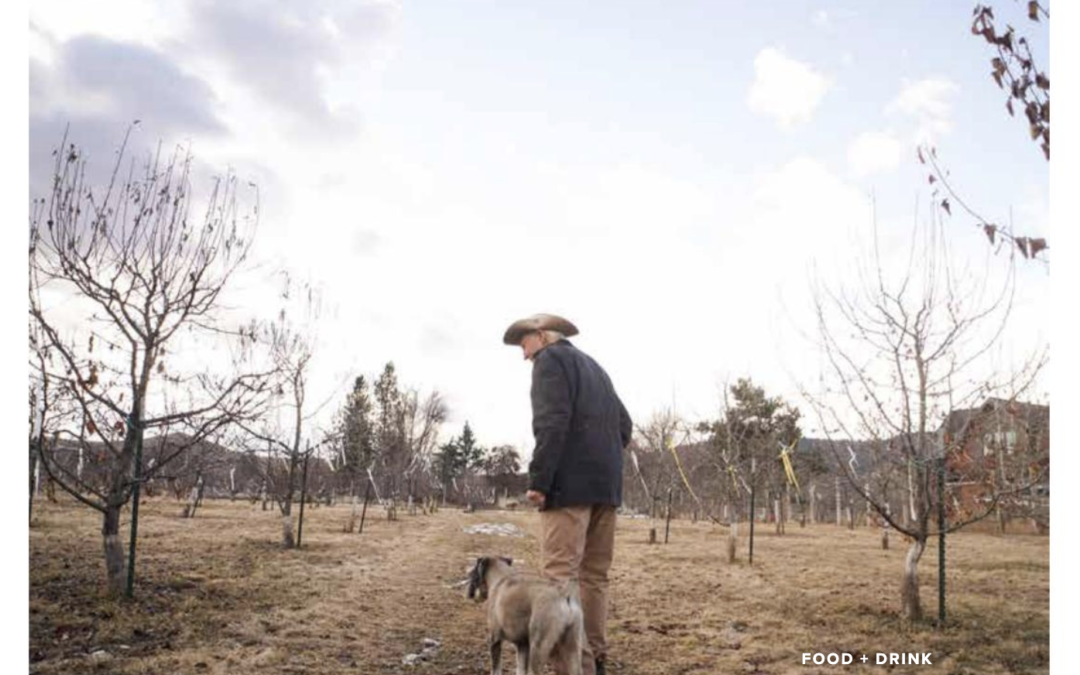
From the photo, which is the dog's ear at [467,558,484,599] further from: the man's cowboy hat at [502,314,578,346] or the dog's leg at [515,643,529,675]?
the man's cowboy hat at [502,314,578,346]

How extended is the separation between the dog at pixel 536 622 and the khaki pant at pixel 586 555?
0.47ft

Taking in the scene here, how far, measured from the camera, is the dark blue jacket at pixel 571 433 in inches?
157

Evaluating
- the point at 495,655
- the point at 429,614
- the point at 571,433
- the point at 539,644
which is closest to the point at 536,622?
the point at 539,644

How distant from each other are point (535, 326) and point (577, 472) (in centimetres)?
96

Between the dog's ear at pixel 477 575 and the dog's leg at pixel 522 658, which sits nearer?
the dog's leg at pixel 522 658

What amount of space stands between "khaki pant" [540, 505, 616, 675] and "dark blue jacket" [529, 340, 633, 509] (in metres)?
0.10

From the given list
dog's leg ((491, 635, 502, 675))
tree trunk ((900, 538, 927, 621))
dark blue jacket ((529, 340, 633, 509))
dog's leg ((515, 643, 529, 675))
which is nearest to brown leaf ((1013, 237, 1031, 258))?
dark blue jacket ((529, 340, 633, 509))

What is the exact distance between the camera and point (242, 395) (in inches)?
287

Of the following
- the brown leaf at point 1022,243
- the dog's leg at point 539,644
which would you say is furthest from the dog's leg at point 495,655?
the brown leaf at point 1022,243

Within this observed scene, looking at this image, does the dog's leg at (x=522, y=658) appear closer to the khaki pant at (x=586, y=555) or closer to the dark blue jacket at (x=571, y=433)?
the khaki pant at (x=586, y=555)

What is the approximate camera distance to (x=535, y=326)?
14.8 ft

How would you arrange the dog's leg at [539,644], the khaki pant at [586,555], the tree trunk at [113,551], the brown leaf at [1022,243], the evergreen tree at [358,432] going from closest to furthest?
the brown leaf at [1022,243]
the dog's leg at [539,644]
the khaki pant at [586,555]
the tree trunk at [113,551]
the evergreen tree at [358,432]

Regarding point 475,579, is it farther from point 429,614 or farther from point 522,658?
point 429,614
